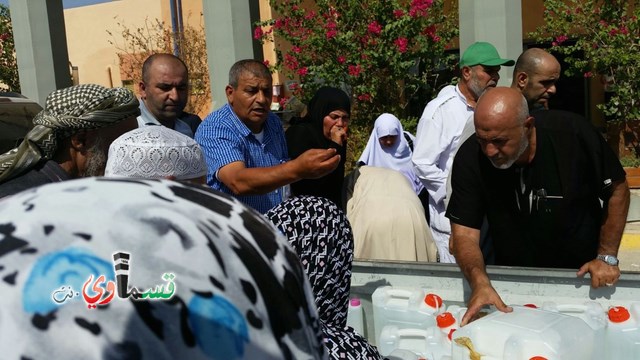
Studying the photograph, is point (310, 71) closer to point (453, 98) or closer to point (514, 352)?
point (453, 98)

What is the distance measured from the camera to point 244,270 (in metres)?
0.74

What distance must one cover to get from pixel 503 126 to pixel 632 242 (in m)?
4.86

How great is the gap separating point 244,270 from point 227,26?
6.95 metres

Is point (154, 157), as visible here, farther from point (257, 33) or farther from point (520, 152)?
point (257, 33)

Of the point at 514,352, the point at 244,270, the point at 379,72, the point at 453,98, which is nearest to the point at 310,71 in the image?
the point at 379,72

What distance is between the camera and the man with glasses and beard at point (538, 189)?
99.1 inches

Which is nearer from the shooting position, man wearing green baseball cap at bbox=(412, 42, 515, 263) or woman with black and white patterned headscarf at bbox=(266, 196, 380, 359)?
woman with black and white patterned headscarf at bbox=(266, 196, 380, 359)

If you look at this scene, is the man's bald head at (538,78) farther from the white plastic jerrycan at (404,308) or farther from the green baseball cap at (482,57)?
the white plastic jerrycan at (404,308)

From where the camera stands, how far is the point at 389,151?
459 centimetres

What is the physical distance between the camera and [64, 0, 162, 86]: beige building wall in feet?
58.2

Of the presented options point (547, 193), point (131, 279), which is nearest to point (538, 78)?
point (547, 193)

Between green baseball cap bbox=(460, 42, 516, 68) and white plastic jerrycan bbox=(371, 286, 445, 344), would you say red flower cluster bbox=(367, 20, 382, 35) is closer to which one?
green baseball cap bbox=(460, 42, 516, 68)

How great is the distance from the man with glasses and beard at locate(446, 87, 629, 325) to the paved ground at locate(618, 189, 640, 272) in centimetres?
348

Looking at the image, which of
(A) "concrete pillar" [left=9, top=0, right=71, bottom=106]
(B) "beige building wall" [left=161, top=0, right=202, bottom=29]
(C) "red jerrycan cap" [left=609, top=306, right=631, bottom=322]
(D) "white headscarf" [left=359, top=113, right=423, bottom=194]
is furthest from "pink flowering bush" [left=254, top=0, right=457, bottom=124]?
(B) "beige building wall" [left=161, top=0, right=202, bottom=29]
